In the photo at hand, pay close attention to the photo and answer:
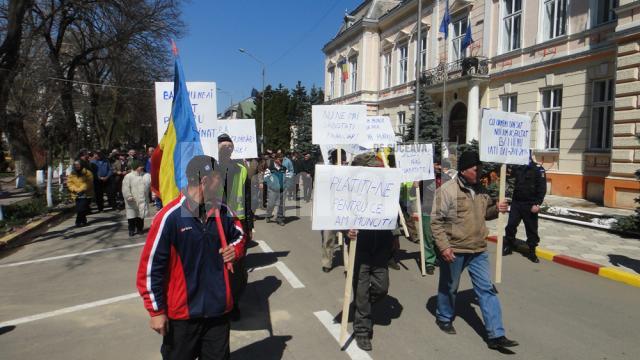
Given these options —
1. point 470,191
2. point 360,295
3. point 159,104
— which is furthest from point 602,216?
point 159,104

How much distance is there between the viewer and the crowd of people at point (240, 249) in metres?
2.79

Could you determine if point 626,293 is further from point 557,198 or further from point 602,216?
point 557,198

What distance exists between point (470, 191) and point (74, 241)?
8.41 meters

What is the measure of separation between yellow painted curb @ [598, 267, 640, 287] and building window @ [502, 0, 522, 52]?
1506 cm

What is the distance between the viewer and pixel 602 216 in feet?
38.6

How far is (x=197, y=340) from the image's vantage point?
2.86 metres

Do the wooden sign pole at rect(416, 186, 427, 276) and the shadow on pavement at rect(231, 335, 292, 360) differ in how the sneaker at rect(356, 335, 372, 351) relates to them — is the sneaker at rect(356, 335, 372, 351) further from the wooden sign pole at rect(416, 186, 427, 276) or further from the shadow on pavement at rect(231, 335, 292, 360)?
the wooden sign pole at rect(416, 186, 427, 276)

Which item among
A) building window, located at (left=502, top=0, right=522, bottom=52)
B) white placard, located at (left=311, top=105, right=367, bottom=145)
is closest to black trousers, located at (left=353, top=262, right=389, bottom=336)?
white placard, located at (left=311, top=105, right=367, bottom=145)

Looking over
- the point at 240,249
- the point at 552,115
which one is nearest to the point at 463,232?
the point at 240,249

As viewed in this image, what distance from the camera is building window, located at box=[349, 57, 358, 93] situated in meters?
37.3

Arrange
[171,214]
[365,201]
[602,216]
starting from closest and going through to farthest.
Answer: [171,214] → [365,201] → [602,216]

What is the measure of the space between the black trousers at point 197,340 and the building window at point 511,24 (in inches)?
791

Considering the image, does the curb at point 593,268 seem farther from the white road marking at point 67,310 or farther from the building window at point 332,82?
the building window at point 332,82

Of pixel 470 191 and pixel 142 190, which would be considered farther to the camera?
pixel 142 190
